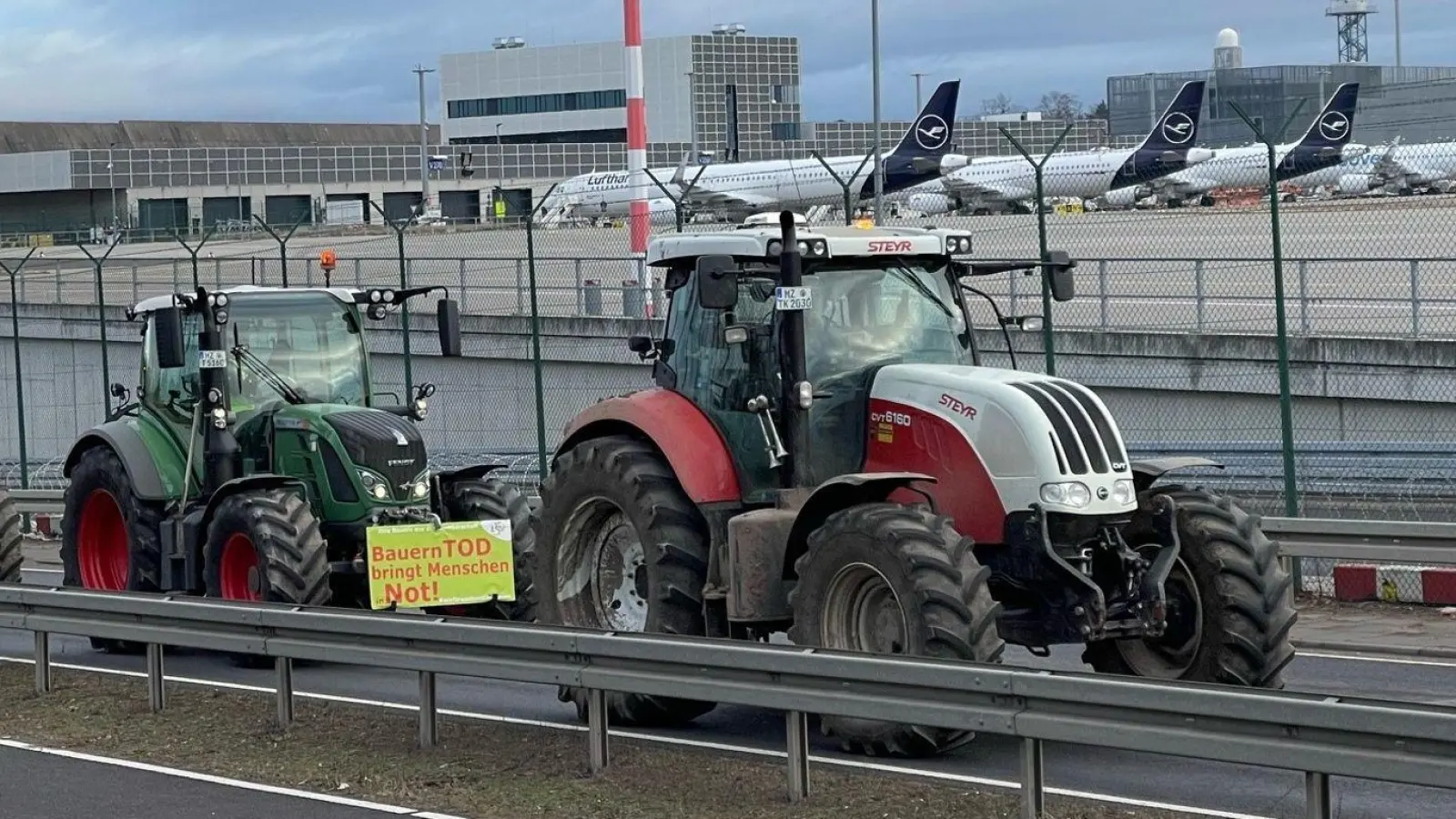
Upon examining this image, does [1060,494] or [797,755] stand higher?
[1060,494]

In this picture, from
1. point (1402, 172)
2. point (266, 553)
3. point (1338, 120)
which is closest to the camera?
point (266, 553)

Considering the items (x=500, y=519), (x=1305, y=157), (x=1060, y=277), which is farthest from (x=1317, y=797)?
(x=1305, y=157)

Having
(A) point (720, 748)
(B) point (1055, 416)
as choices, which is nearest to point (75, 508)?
(A) point (720, 748)

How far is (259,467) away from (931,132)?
41.6m

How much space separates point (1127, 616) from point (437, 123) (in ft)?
303

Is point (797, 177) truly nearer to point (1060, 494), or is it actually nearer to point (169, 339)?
point (169, 339)

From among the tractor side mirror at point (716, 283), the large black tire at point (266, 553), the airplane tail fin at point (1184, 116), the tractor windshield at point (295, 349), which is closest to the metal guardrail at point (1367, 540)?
the tractor side mirror at point (716, 283)

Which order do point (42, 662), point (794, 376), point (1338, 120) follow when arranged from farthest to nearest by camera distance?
point (1338, 120)
point (42, 662)
point (794, 376)

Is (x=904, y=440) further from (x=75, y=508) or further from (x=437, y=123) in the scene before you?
(x=437, y=123)

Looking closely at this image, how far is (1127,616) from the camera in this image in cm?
941

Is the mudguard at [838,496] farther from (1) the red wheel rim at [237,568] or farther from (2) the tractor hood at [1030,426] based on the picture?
(1) the red wheel rim at [237,568]

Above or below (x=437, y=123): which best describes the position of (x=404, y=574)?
below

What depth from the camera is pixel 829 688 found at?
8531 mm

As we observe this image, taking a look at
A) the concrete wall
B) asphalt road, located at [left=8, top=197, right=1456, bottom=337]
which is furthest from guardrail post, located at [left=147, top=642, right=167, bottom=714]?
asphalt road, located at [left=8, top=197, right=1456, bottom=337]
